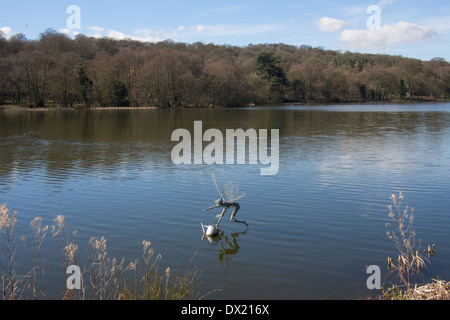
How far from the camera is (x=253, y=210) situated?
11.2 meters

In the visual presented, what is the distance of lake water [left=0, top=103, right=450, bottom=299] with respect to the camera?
752 centimetres

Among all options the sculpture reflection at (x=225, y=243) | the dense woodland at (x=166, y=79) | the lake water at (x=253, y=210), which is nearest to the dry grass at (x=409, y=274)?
the lake water at (x=253, y=210)

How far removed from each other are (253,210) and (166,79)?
69.7 m

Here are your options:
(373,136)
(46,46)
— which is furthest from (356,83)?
(373,136)

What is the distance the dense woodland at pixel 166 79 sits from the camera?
7319 centimetres

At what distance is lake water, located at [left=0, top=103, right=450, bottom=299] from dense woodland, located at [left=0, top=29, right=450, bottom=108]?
182 ft

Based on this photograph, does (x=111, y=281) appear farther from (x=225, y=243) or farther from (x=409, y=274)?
(x=409, y=274)

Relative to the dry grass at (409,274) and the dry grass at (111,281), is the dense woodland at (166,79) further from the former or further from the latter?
the dry grass at (409,274)

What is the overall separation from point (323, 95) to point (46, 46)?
6444cm

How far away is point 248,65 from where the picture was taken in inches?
4375

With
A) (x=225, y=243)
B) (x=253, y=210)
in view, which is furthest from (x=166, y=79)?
(x=225, y=243)

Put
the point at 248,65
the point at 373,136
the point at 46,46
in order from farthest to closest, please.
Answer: the point at 248,65 → the point at 46,46 → the point at 373,136

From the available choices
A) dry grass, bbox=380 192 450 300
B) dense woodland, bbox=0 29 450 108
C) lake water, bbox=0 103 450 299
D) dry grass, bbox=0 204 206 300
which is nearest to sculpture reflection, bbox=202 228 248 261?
lake water, bbox=0 103 450 299
